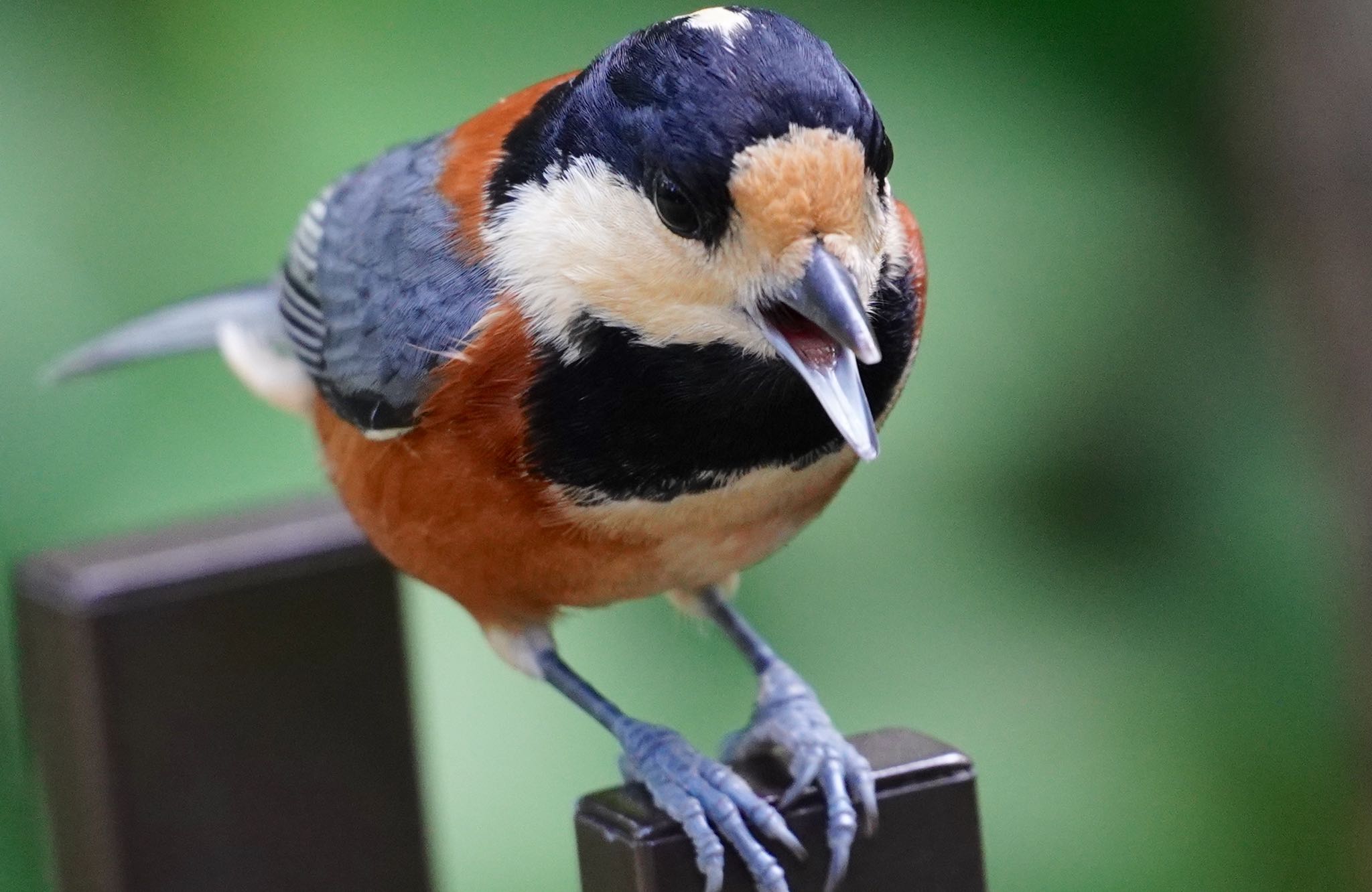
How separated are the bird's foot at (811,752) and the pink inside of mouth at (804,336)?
0.94 feet

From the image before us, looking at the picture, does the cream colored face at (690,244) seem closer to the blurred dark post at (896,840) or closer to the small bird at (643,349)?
the small bird at (643,349)

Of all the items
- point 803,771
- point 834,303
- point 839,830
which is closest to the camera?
point 834,303

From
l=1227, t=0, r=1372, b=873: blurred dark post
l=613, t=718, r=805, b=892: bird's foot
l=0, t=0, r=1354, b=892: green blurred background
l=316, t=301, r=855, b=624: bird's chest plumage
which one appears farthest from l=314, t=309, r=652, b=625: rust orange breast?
l=1227, t=0, r=1372, b=873: blurred dark post

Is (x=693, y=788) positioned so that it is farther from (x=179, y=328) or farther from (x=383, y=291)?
(x=179, y=328)

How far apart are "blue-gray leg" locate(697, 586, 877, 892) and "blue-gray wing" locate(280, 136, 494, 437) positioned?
0.38 metres

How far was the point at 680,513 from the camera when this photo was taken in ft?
3.91

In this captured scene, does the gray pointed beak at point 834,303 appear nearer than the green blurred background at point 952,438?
Yes

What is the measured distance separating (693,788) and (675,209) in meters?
0.43

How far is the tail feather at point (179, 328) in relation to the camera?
1.88 metres

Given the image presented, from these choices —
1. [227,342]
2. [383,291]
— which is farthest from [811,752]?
[227,342]

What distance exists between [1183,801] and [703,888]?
1.55 metres

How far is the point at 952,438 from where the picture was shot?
2.45 m

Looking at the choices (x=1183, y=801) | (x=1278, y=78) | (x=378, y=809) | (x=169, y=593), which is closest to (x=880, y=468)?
(x=1183, y=801)

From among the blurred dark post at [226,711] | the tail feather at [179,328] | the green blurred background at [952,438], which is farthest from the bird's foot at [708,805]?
the green blurred background at [952,438]
